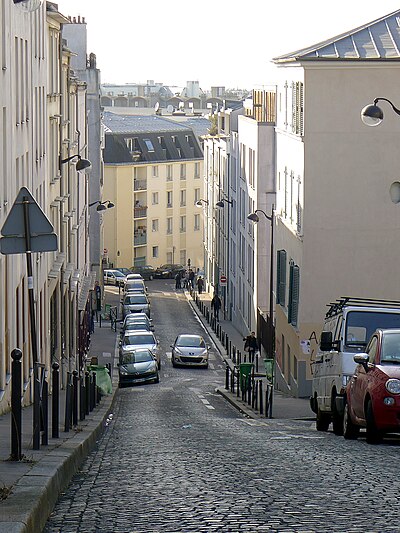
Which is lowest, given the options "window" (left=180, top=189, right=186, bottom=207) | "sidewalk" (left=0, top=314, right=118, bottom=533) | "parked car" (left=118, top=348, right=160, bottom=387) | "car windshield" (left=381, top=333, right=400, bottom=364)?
"parked car" (left=118, top=348, right=160, bottom=387)

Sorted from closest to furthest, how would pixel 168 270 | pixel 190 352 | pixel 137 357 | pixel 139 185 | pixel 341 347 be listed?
1. pixel 341 347
2. pixel 137 357
3. pixel 190 352
4. pixel 168 270
5. pixel 139 185

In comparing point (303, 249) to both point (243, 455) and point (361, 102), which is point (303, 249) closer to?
point (361, 102)

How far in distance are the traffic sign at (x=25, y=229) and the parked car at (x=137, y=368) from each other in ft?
99.9

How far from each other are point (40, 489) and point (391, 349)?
720 cm

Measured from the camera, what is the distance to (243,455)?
1175 cm

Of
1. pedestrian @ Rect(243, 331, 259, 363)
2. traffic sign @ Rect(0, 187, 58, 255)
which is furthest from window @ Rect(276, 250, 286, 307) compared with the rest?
traffic sign @ Rect(0, 187, 58, 255)

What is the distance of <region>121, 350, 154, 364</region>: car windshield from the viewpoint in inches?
1647

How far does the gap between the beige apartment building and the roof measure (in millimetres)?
57886

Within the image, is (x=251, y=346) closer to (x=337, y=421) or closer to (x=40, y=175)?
(x=40, y=175)

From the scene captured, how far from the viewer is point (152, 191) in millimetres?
103125

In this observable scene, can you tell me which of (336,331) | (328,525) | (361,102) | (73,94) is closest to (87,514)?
(328,525)

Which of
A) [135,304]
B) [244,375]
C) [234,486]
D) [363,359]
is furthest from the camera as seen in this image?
[135,304]

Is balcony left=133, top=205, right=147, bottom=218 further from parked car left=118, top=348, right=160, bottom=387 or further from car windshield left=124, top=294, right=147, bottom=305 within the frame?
parked car left=118, top=348, right=160, bottom=387

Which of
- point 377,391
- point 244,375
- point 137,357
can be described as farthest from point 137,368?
point 377,391
